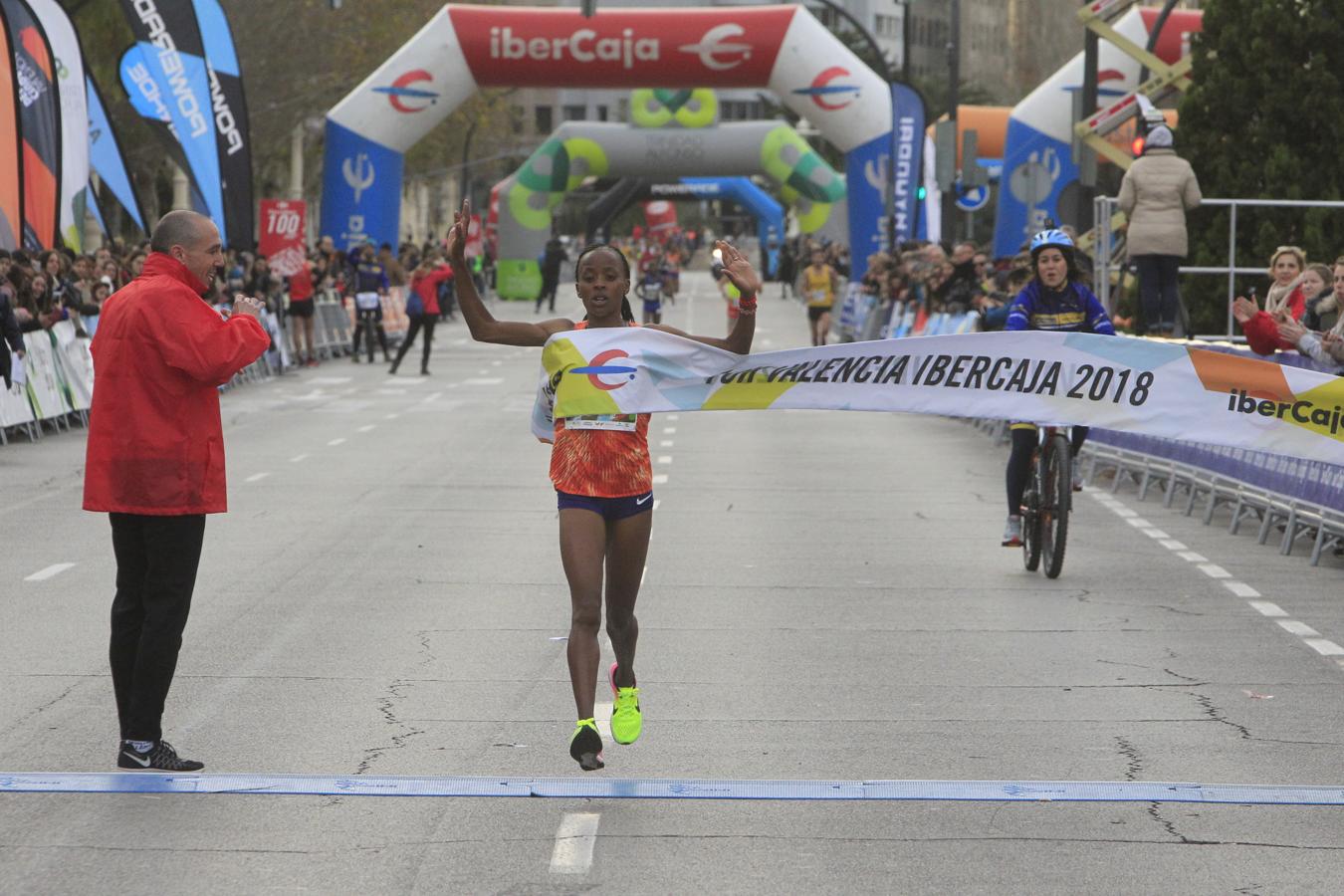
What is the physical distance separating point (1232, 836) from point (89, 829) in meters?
3.21

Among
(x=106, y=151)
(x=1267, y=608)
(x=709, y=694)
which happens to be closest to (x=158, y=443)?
(x=709, y=694)

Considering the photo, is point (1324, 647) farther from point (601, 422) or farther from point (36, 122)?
point (36, 122)

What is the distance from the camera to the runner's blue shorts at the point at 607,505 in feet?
23.8

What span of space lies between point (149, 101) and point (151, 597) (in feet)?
84.7

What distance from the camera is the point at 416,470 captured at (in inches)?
747

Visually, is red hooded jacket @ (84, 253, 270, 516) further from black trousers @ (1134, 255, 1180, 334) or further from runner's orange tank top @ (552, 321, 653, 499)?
black trousers @ (1134, 255, 1180, 334)

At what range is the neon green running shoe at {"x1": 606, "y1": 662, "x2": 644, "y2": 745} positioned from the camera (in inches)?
285

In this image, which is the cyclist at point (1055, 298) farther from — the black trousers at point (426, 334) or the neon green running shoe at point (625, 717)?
the black trousers at point (426, 334)

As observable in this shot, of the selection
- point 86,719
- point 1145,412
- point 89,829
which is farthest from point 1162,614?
point 89,829

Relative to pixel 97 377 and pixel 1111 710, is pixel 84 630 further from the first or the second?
pixel 1111 710

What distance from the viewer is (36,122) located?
27.1m

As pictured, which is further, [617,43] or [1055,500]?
[617,43]

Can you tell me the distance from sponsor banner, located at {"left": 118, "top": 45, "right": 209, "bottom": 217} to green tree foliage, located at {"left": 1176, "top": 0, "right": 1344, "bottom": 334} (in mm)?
14487

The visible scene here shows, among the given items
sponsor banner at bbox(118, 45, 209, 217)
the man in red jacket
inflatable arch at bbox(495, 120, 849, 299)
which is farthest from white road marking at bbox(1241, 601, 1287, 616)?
inflatable arch at bbox(495, 120, 849, 299)
